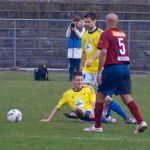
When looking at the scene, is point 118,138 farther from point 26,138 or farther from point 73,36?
point 73,36

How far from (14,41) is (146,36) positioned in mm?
4883

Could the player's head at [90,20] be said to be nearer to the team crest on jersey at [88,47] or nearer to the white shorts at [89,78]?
the team crest on jersey at [88,47]

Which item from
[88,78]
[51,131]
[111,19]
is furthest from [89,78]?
[111,19]

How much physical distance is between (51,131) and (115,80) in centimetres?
127

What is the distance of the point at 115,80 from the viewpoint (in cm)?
1223

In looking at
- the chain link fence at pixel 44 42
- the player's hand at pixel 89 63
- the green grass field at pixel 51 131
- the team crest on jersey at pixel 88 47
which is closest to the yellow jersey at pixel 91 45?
the team crest on jersey at pixel 88 47

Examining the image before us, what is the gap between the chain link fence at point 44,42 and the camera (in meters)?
29.8

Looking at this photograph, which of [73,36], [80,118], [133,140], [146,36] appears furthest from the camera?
[146,36]

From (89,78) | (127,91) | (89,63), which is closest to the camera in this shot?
(127,91)

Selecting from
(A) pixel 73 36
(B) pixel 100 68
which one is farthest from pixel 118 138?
(A) pixel 73 36

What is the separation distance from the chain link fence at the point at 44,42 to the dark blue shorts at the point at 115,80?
17368 millimetres

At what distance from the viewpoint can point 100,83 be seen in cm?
1224

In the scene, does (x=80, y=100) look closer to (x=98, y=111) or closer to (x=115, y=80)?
(x=98, y=111)

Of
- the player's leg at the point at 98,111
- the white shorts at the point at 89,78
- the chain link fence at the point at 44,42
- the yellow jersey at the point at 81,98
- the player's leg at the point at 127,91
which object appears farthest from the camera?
the chain link fence at the point at 44,42
